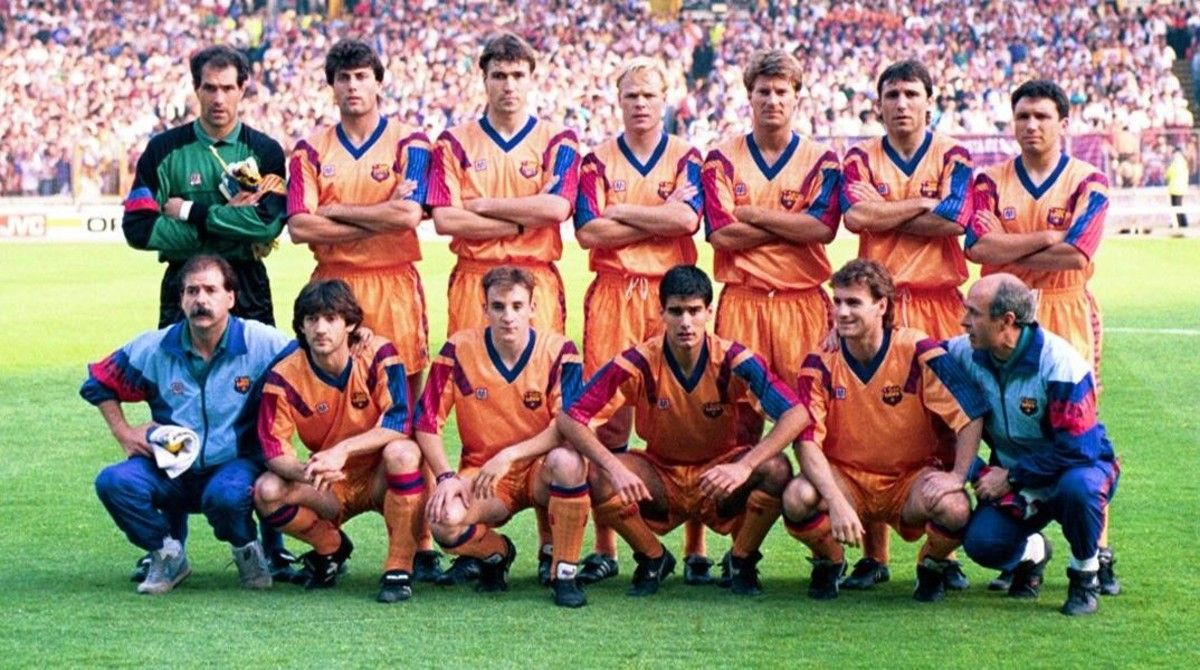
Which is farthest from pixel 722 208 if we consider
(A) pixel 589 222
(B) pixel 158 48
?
(B) pixel 158 48

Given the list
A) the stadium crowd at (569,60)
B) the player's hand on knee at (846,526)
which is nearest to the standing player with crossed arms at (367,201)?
the player's hand on knee at (846,526)

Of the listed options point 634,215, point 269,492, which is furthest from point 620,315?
point 269,492

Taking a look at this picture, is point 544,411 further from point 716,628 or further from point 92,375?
point 92,375

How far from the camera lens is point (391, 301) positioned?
764 cm

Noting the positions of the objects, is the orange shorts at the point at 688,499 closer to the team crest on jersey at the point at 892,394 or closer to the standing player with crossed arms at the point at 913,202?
the team crest on jersey at the point at 892,394

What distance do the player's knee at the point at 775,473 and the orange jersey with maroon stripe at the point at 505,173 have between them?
1.52 meters

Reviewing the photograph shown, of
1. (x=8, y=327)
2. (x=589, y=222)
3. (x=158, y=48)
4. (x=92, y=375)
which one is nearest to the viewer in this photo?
(x=92, y=375)

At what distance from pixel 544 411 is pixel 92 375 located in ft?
5.61

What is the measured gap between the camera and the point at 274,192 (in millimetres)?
7457

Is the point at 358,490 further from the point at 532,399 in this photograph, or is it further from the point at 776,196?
the point at 776,196

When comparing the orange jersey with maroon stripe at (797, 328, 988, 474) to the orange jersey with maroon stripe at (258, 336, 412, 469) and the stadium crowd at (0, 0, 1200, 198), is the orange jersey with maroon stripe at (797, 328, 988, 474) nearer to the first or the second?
the orange jersey with maroon stripe at (258, 336, 412, 469)

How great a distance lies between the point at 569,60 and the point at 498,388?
29.2 metres

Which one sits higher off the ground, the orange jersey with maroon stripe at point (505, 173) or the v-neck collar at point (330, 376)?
the orange jersey with maroon stripe at point (505, 173)

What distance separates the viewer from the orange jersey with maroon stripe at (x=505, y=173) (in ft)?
24.9
